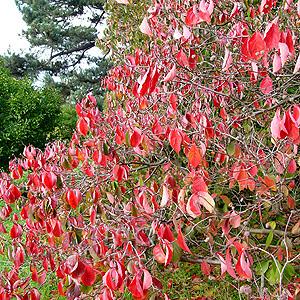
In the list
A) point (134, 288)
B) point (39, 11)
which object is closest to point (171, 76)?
point (134, 288)

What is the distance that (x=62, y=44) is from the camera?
12641mm

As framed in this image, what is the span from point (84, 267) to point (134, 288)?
0.86 ft

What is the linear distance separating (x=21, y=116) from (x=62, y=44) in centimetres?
694

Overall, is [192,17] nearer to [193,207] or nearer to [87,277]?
[193,207]

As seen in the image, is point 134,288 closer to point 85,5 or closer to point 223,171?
point 223,171

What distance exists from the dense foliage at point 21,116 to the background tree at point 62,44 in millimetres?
4178

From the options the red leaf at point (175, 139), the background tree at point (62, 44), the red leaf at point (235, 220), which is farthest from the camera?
the background tree at point (62, 44)

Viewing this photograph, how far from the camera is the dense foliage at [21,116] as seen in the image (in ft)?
21.2

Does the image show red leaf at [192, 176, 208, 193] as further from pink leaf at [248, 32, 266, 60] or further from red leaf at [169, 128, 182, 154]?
pink leaf at [248, 32, 266, 60]

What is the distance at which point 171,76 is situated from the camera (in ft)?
4.32

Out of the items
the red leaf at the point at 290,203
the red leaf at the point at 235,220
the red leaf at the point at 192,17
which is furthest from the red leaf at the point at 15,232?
the red leaf at the point at 290,203

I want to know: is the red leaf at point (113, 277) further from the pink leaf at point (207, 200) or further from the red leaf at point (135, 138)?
the red leaf at point (135, 138)

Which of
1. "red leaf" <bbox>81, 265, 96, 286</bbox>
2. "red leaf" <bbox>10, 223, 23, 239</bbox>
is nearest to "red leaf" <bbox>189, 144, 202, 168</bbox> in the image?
"red leaf" <bbox>81, 265, 96, 286</bbox>

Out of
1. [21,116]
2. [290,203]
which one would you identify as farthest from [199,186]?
[21,116]
